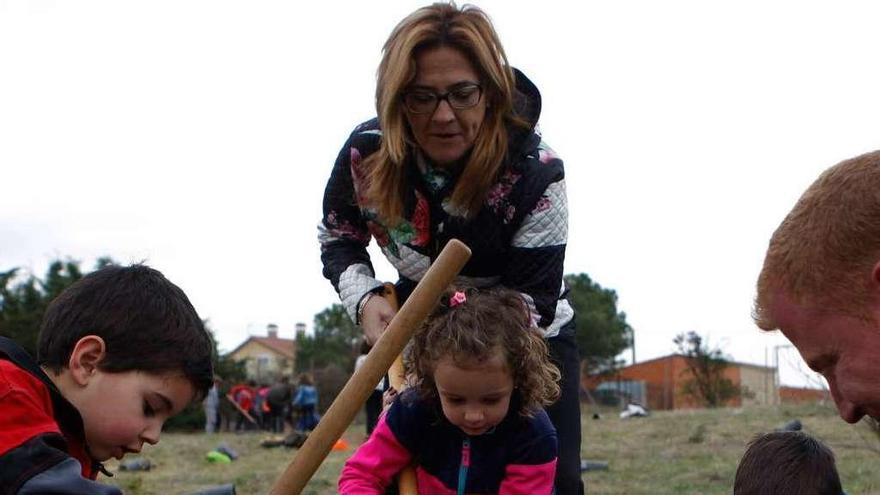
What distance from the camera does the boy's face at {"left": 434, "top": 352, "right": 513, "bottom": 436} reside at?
3.91 m

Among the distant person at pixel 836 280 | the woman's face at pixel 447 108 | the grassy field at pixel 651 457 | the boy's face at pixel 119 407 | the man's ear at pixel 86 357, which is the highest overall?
the woman's face at pixel 447 108

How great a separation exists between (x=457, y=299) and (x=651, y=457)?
10.7m

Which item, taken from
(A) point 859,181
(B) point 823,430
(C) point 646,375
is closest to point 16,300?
(B) point 823,430

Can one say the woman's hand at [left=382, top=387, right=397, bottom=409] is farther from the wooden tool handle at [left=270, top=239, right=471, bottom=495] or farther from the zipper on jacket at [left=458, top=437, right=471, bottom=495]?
the wooden tool handle at [left=270, top=239, right=471, bottom=495]

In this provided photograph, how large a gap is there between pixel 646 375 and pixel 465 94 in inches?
2474

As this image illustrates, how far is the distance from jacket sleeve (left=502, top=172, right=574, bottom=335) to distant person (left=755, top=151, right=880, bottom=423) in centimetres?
148

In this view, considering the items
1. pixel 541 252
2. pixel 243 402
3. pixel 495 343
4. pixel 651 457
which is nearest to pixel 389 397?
pixel 495 343

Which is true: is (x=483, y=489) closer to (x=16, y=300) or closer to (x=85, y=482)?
(x=85, y=482)

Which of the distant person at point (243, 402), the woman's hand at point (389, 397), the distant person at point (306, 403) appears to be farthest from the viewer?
the distant person at point (243, 402)

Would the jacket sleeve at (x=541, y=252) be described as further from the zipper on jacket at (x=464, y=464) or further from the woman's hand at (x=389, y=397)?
the woman's hand at (x=389, y=397)

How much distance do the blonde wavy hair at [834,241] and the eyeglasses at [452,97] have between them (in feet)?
5.15

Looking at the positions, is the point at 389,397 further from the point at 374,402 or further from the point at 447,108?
the point at 447,108

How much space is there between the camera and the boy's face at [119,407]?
9.71 ft

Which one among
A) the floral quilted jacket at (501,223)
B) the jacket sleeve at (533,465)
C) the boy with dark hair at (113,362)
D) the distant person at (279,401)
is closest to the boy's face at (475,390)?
the jacket sleeve at (533,465)
